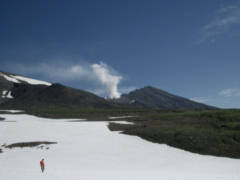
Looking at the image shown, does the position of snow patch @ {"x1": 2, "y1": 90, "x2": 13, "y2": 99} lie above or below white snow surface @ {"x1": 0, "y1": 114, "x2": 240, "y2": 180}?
above

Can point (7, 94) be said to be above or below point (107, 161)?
above

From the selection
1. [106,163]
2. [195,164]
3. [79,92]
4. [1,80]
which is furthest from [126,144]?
[1,80]

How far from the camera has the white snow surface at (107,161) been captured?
16.1m

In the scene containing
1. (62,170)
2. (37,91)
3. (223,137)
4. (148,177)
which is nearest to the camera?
(148,177)

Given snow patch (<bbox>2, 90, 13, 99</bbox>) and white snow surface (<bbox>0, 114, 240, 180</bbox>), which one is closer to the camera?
white snow surface (<bbox>0, 114, 240, 180</bbox>)

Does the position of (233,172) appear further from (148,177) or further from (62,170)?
(62,170)

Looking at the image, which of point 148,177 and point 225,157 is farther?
point 225,157

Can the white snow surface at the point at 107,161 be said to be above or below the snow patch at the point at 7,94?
below

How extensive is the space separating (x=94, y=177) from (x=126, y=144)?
513 inches

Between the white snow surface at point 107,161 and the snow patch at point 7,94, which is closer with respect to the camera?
the white snow surface at point 107,161

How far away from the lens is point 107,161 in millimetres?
21656

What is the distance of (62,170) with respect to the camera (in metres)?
17.7

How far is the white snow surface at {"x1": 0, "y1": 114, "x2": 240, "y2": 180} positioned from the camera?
Result: 16.1m

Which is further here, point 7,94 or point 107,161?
point 7,94
